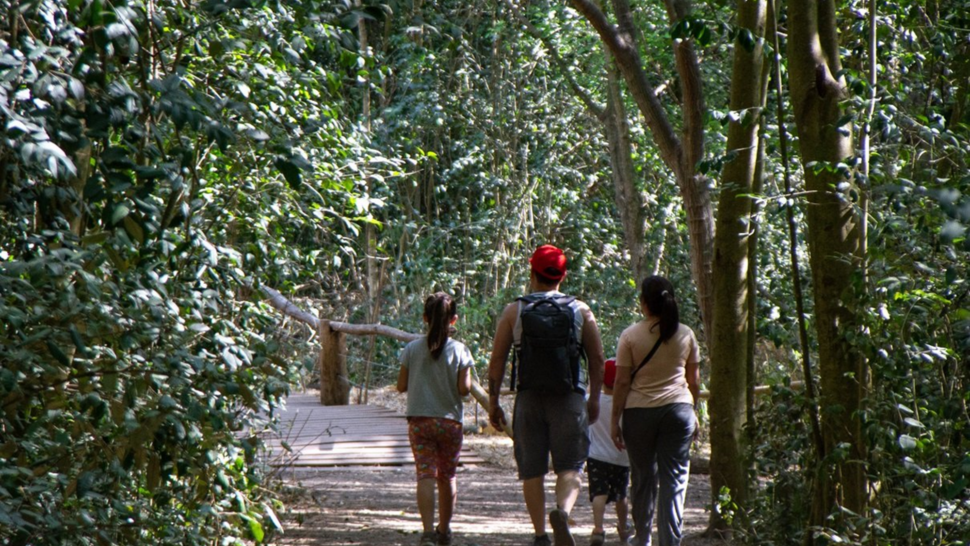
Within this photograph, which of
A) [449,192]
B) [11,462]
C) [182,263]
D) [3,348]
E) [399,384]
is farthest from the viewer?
[449,192]

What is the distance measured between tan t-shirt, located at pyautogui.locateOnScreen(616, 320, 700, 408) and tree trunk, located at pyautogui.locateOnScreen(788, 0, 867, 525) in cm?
92

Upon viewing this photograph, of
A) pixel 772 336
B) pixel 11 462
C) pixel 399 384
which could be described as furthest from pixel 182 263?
pixel 772 336

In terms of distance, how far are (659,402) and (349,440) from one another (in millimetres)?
5578

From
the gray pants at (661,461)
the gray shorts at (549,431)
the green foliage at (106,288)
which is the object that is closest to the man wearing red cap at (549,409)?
the gray shorts at (549,431)

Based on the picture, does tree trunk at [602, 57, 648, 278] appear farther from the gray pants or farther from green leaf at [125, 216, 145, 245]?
green leaf at [125, 216, 145, 245]

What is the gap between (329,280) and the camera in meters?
18.5

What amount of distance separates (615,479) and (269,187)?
9.21 feet

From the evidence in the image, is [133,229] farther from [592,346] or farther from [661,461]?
[661,461]

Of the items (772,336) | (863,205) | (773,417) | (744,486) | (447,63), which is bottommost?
(744,486)

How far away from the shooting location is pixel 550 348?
5758 mm

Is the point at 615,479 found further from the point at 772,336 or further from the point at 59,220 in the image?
the point at 59,220

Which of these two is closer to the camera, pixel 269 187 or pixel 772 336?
pixel 269 187

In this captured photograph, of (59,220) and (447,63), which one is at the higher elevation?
(447,63)

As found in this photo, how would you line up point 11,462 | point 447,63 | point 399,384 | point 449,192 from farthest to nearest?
1. point 449,192
2. point 447,63
3. point 399,384
4. point 11,462
